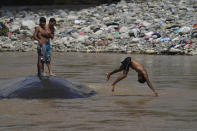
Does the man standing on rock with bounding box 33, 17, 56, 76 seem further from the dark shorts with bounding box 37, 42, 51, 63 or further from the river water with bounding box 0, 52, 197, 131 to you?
the river water with bounding box 0, 52, 197, 131

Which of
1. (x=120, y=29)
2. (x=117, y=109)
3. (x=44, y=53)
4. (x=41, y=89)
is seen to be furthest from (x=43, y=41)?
(x=120, y=29)

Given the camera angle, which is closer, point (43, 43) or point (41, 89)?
point (41, 89)

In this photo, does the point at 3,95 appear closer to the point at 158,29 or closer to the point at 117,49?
the point at 117,49

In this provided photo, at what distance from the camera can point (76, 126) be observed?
7043 millimetres

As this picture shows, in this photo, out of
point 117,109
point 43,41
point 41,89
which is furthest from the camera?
point 43,41

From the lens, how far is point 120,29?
84.3 feet

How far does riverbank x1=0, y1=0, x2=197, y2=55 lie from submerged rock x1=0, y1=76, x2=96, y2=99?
11.3 metres

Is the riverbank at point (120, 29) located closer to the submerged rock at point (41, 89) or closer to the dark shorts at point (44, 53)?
the dark shorts at point (44, 53)

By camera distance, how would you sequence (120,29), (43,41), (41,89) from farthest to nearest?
(120,29) < (43,41) < (41,89)

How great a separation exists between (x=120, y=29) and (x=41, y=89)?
1639 centimetres

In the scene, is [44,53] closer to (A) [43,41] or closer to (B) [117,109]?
(A) [43,41]

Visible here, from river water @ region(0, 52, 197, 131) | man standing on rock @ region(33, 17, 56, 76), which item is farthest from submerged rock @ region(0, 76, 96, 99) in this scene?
man standing on rock @ region(33, 17, 56, 76)

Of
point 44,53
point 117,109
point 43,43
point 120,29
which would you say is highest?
point 43,43

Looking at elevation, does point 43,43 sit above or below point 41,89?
above
